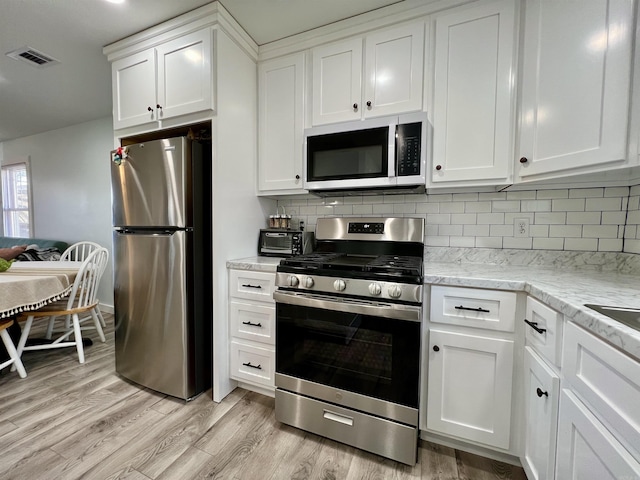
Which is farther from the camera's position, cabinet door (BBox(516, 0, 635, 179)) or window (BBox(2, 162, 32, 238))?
window (BBox(2, 162, 32, 238))

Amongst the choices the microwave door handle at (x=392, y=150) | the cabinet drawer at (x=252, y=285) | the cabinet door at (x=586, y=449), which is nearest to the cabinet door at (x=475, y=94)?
the microwave door handle at (x=392, y=150)

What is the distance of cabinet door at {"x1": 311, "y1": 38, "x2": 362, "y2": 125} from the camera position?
1.75 meters

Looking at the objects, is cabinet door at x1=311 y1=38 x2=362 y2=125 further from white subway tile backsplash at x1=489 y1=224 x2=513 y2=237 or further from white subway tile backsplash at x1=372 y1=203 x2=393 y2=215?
white subway tile backsplash at x1=489 y1=224 x2=513 y2=237

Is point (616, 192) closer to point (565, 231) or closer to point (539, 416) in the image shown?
point (565, 231)

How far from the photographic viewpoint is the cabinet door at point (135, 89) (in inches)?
73.5

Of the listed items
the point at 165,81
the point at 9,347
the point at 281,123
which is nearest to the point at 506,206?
the point at 281,123

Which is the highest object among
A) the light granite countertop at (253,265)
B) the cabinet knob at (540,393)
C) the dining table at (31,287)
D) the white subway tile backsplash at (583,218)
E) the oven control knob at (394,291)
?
the white subway tile backsplash at (583,218)

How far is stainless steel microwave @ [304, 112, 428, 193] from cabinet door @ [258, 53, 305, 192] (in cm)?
16

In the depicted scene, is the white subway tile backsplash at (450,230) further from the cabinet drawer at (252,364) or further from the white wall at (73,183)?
the white wall at (73,183)

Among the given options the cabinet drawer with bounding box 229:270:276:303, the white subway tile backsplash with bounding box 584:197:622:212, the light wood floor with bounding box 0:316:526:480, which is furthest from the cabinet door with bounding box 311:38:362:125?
the light wood floor with bounding box 0:316:526:480

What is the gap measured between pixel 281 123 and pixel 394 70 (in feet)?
2.70

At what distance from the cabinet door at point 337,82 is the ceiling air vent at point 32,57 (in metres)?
2.12

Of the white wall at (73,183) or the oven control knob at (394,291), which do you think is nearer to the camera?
the oven control knob at (394,291)

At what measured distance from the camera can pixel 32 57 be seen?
213 cm
